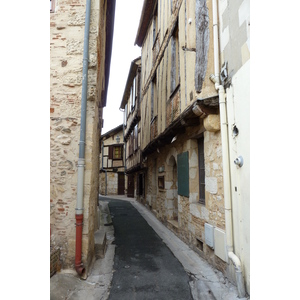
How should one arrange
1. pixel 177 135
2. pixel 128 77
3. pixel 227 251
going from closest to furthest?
1. pixel 227 251
2. pixel 177 135
3. pixel 128 77

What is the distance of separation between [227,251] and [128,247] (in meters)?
2.30

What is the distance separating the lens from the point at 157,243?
5.37 metres

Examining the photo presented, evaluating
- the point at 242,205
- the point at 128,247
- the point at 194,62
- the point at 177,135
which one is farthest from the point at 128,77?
the point at 242,205

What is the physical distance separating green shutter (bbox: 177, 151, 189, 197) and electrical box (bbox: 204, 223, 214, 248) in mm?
1241

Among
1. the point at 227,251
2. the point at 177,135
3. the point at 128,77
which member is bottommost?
the point at 227,251

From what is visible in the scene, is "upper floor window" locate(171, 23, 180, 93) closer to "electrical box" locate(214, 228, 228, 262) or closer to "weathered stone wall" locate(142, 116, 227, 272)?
"weathered stone wall" locate(142, 116, 227, 272)

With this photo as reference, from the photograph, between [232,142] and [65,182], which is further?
[65,182]

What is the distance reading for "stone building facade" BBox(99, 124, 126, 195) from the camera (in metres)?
20.1

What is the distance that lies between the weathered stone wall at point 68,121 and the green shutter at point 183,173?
7.41 ft

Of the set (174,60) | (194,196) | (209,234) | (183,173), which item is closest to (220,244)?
(209,234)

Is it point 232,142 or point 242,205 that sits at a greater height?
point 232,142

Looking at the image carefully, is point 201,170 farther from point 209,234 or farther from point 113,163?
point 113,163

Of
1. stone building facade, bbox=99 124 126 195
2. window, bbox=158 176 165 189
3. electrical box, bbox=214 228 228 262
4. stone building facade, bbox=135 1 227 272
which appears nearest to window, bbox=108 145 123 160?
stone building facade, bbox=99 124 126 195

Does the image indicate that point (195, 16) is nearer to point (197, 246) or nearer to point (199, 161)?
point (199, 161)
